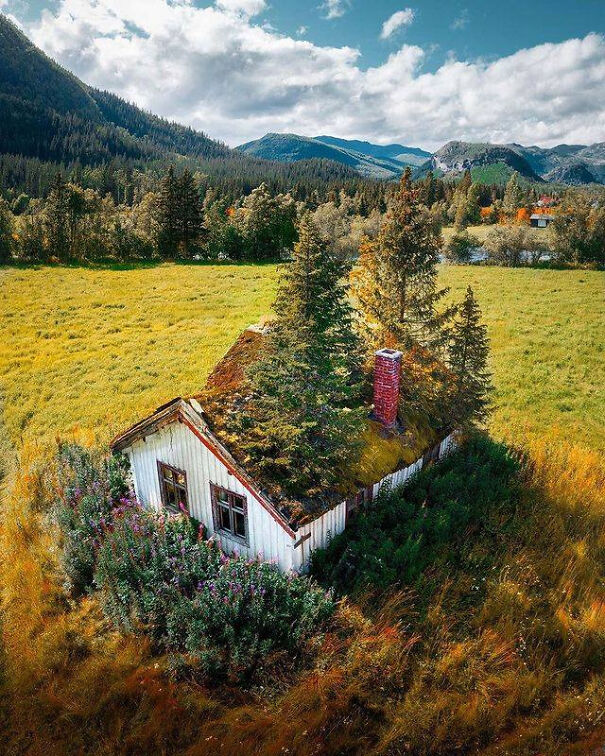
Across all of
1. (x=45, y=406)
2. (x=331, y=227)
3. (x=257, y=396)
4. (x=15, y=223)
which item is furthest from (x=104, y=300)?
(x=331, y=227)

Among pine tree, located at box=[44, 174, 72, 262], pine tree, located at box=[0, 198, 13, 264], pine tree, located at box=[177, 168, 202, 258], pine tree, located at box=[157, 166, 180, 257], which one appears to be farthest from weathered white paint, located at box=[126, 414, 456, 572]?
pine tree, located at box=[177, 168, 202, 258]

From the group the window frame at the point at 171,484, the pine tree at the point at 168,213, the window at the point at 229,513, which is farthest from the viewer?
the pine tree at the point at 168,213

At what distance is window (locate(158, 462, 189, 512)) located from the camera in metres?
11.4

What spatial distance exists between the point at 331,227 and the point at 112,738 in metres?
66.0

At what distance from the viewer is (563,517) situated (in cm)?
1240

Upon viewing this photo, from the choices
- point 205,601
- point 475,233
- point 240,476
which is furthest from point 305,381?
point 475,233

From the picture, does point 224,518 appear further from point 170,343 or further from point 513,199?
point 513,199

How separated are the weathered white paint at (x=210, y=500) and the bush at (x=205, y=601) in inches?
21.0

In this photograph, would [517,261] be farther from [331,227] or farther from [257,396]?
[257,396]

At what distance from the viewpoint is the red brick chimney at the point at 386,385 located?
1166 cm

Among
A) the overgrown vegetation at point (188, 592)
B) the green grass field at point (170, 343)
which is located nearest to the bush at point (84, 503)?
the overgrown vegetation at point (188, 592)

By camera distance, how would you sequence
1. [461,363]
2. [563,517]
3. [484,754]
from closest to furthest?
[484,754]
[563,517]
[461,363]

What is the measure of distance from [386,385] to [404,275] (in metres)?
5.28

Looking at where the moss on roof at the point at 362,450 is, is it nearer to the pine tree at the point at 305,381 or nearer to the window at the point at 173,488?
the pine tree at the point at 305,381
